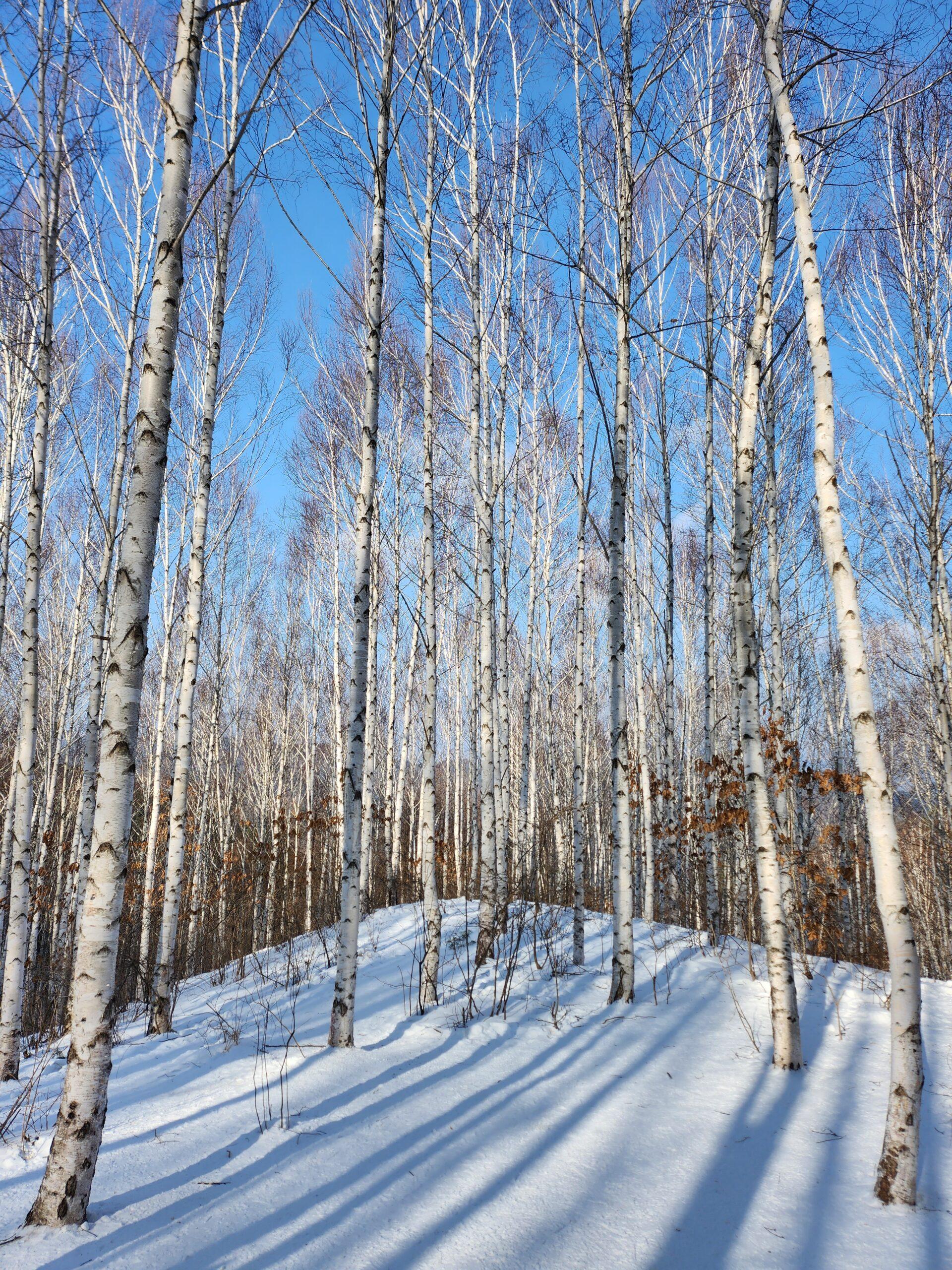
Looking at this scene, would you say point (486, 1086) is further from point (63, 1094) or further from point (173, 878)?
point (173, 878)

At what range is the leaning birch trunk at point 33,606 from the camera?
455 cm

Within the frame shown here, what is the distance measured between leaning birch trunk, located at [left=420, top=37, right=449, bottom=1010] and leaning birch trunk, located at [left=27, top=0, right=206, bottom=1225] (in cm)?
279

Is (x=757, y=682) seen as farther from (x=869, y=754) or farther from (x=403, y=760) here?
(x=403, y=760)

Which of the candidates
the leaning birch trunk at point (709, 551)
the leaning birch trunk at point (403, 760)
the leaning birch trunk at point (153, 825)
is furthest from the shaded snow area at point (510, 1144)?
the leaning birch trunk at point (403, 760)

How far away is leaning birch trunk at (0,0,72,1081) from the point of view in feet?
14.9

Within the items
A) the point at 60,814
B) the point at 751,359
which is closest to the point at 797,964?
the point at 751,359

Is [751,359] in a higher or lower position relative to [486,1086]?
higher

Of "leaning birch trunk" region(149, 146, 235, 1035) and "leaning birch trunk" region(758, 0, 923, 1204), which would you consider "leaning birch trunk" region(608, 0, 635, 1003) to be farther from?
"leaning birch trunk" region(149, 146, 235, 1035)

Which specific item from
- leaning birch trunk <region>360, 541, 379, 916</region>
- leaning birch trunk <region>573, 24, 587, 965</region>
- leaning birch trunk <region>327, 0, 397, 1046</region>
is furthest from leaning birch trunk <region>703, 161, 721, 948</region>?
leaning birch trunk <region>327, 0, 397, 1046</region>

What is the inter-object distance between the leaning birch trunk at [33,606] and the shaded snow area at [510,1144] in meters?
0.62

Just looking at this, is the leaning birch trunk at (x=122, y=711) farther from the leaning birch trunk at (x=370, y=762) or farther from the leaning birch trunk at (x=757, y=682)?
the leaning birch trunk at (x=370, y=762)

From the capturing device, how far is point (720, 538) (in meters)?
13.0

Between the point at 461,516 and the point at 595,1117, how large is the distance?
29.1 feet

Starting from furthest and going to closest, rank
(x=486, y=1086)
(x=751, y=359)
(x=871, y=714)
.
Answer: (x=751, y=359), (x=486, y=1086), (x=871, y=714)
